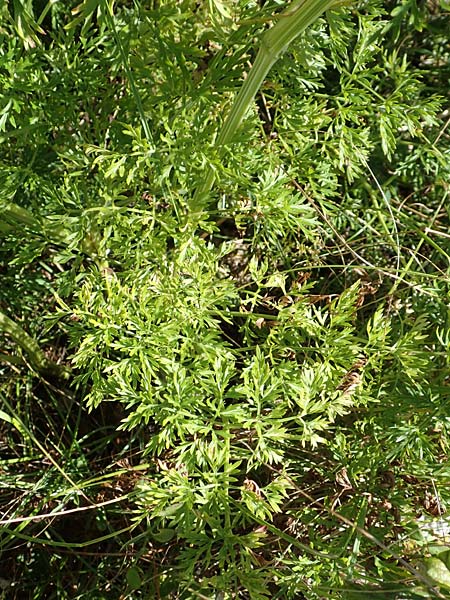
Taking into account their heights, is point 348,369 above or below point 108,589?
above

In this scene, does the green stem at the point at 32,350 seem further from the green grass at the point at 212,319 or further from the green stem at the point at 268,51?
the green stem at the point at 268,51

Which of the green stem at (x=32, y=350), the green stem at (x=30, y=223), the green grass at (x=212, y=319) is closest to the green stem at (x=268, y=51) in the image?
the green grass at (x=212, y=319)

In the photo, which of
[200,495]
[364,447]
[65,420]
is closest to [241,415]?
[200,495]

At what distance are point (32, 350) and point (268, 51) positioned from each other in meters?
1.09

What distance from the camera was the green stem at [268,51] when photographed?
125cm

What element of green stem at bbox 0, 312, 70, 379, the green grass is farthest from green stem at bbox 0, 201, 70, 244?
green stem at bbox 0, 312, 70, 379

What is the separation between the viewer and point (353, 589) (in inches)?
65.0

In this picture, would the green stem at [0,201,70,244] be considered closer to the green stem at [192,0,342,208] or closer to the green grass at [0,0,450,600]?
the green grass at [0,0,450,600]

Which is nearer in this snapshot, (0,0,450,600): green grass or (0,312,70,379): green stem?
(0,0,450,600): green grass

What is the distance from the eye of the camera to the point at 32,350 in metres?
2.05

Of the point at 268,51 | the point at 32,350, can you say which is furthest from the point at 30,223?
the point at 268,51

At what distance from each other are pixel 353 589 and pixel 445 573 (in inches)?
8.1

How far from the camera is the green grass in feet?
5.39

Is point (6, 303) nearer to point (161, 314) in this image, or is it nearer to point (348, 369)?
point (161, 314)
